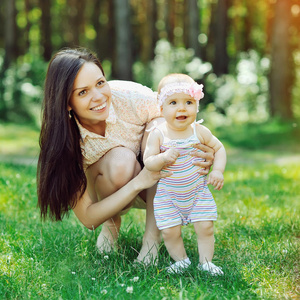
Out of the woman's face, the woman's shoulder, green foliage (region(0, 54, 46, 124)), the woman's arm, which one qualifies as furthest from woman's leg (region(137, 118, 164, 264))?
green foliage (region(0, 54, 46, 124))

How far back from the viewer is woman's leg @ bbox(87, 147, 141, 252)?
3.28 m

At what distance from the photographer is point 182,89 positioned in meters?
2.88

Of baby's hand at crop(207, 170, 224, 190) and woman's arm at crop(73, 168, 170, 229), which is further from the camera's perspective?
woman's arm at crop(73, 168, 170, 229)

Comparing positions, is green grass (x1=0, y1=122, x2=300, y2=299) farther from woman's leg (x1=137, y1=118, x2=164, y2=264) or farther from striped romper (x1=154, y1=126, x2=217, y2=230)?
striped romper (x1=154, y1=126, x2=217, y2=230)

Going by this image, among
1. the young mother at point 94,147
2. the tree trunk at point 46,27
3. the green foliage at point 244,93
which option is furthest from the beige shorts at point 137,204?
the tree trunk at point 46,27

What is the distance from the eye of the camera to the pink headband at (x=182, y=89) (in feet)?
9.41

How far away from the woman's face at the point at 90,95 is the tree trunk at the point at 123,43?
918 cm

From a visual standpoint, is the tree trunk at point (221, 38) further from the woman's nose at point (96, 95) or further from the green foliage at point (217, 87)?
the woman's nose at point (96, 95)

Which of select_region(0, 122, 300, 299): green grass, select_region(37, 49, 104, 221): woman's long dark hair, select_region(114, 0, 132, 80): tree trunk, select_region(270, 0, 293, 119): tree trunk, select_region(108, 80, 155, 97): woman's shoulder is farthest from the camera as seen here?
select_region(114, 0, 132, 80): tree trunk

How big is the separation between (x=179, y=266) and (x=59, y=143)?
106cm

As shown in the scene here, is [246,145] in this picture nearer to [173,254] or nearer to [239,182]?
[239,182]

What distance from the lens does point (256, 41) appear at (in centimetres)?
2905

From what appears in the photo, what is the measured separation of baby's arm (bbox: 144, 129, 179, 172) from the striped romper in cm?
4

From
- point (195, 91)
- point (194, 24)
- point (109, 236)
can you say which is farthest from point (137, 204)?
point (194, 24)
